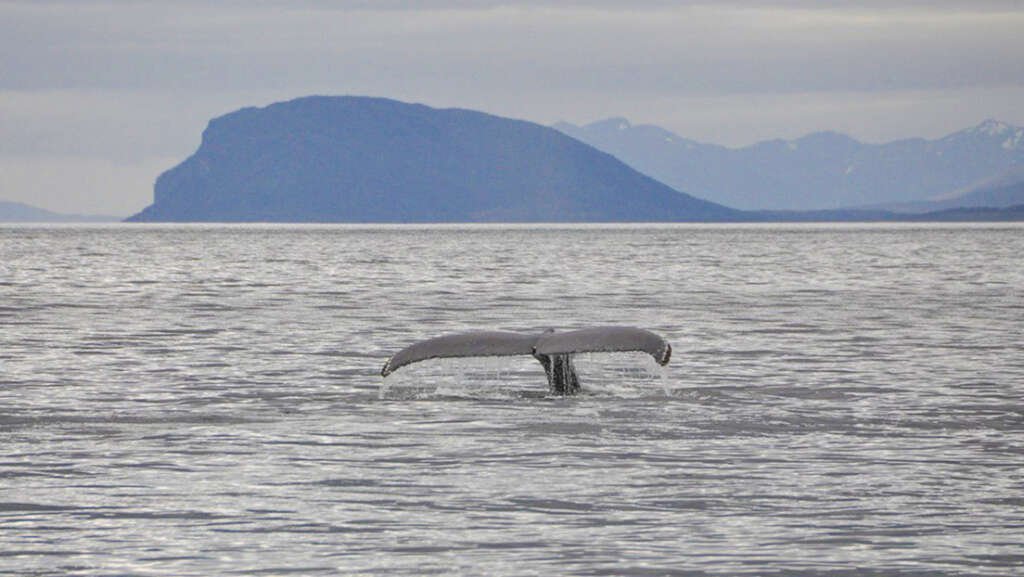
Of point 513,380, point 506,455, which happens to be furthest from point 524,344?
point 513,380

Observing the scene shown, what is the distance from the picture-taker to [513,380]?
78.3ft

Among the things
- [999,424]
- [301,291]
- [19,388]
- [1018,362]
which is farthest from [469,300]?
[999,424]

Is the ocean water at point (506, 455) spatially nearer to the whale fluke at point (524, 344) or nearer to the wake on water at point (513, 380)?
the wake on water at point (513, 380)

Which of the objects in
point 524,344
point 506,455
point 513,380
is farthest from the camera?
point 513,380

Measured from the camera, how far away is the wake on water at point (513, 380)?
21.4m

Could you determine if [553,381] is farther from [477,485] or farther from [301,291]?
[301,291]

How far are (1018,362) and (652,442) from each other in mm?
11788

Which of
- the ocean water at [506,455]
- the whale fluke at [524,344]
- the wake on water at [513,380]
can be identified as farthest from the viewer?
the wake on water at [513,380]

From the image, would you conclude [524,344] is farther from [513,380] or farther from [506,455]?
[513,380]

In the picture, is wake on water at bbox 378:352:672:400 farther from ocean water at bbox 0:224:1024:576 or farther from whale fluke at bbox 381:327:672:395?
whale fluke at bbox 381:327:672:395

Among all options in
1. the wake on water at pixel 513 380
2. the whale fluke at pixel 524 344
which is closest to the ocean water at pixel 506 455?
the wake on water at pixel 513 380

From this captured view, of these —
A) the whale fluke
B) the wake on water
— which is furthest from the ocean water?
the whale fluke

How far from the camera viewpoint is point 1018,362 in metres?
26.4

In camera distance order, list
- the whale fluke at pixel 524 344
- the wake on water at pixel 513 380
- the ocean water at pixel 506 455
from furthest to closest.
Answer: the wake on water at pixel 513 380 → the whale fluke at pixel 524 344 → the ocean water at pixel 506 455
